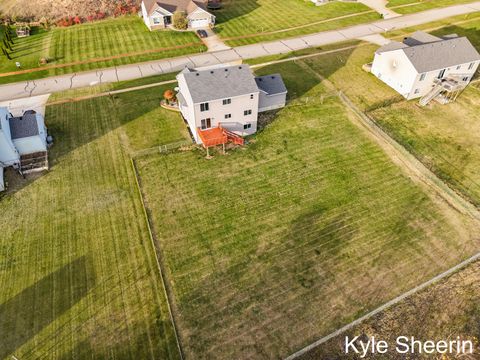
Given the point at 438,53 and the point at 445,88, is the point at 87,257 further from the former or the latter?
the point at 438,53

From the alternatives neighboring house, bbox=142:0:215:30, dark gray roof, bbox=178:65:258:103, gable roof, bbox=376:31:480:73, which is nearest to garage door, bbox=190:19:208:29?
neighboring house, bbox=142:0:215:30

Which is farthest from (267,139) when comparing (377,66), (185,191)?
(377,66)

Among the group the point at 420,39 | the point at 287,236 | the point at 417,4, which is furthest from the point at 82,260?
the point at 417,4

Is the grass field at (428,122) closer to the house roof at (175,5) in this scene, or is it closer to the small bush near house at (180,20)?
the small bush near house at (180,20)

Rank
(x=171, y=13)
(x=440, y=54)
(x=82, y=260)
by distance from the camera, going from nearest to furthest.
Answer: (x=82, y=260) → (x=440, y=54) → (x=171, y=13)

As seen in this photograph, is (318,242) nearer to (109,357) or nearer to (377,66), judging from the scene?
(109,357)

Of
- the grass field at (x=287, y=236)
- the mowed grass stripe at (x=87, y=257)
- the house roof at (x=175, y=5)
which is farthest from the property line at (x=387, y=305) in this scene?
the house roof at (x=175, y=5)
